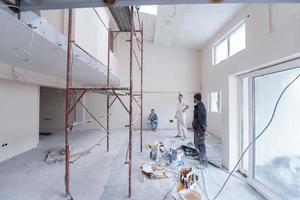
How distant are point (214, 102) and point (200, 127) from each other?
371cm

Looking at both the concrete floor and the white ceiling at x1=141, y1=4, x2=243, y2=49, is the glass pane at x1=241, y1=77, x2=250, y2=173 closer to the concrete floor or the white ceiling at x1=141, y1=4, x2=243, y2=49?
the concrete floor

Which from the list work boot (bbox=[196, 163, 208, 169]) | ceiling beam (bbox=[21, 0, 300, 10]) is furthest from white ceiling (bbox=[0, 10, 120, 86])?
work boot (bbox=[196, 163, 208, 169])

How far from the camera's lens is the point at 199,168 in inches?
131

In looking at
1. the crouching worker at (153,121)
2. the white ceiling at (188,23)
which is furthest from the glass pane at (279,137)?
the crouching worker at (153,121)

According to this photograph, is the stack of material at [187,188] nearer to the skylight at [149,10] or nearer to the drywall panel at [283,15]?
the drywall panel at [283,15]

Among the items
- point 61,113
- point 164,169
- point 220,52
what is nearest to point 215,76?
point 220,52

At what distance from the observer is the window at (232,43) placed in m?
4.38

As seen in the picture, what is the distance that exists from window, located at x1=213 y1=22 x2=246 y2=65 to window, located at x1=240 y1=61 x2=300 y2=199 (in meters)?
1.70

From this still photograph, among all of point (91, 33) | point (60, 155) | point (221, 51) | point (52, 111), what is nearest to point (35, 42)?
point (91, 33)

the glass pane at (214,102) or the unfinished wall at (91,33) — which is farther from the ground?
the unfinished wall at (91,33)

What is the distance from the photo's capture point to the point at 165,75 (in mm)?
8195

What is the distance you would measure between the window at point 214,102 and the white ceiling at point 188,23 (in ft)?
6.23

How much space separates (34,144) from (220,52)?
19.0 feet

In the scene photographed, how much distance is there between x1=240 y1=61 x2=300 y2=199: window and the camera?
2.12 m
